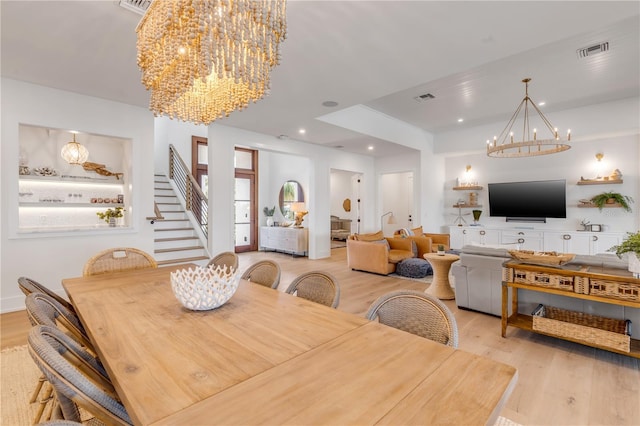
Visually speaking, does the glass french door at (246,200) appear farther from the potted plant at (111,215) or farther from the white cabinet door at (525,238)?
the white cabinet door at (525,238)

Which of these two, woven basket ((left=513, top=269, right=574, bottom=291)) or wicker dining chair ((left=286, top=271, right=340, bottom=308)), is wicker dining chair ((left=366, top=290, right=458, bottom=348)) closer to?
wicker dining chair ((left=286, top=271, right=340, bottom=308))

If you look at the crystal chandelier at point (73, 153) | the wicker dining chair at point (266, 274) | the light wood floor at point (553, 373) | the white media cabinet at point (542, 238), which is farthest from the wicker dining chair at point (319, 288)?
the crystal chandelier at point (73, 153)

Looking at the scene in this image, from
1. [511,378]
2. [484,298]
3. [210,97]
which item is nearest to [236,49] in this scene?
[210,97]

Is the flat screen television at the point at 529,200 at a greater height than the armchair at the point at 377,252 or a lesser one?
greater

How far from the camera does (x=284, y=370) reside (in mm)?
970

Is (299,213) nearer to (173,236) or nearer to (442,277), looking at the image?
(173,236)

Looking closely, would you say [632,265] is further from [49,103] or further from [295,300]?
[49,103]

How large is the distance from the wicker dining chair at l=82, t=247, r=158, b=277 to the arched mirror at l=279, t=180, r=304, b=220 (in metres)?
6.86

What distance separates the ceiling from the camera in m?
2.40

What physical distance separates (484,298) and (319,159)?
4979 millimetres

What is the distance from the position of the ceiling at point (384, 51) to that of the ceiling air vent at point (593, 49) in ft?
0.31

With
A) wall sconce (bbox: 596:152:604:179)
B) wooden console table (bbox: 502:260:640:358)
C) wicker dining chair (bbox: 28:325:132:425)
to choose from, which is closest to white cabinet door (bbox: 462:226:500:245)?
wall sconce (bbox: 596:152:604:179)

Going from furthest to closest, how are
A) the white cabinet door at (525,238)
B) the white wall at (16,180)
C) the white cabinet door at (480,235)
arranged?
the white cabinet door at (480,235)
the white cabinet door at (525,238)
the white wall at (16,180)

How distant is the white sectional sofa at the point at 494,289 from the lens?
8.85ft
